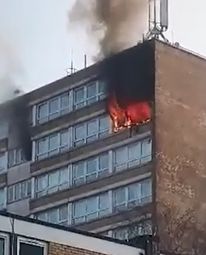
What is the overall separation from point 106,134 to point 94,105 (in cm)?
273

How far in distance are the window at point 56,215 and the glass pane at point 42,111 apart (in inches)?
294

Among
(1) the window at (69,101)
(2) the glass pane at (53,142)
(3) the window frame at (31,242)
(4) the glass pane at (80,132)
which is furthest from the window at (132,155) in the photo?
(3) the window frame at (31,242)

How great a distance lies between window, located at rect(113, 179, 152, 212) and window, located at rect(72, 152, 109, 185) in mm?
2408

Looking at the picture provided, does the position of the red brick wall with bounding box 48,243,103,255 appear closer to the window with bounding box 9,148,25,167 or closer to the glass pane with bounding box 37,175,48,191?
the glass pane with bounding box 37,175,48,191

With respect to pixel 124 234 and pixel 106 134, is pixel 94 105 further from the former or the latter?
pixel 124 234

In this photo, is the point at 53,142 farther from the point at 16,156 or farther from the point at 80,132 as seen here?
the point at 16,156

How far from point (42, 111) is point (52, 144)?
274cm

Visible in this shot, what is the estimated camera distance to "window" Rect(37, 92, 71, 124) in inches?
3145

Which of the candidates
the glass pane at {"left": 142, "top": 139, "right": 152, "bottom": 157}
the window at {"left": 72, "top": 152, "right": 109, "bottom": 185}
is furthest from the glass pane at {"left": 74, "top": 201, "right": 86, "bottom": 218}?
the glass pane at {"left": 142, "top": 139, "right": 152, "bottom": 157}

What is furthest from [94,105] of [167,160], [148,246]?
[148,246]

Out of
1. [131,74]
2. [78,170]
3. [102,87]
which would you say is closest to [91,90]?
[102,87]

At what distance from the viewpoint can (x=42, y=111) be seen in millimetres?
81688

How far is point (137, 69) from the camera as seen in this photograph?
7675 centimetres

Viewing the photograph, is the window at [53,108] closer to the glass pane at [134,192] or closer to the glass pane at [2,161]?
the glass pane at [2,161]
